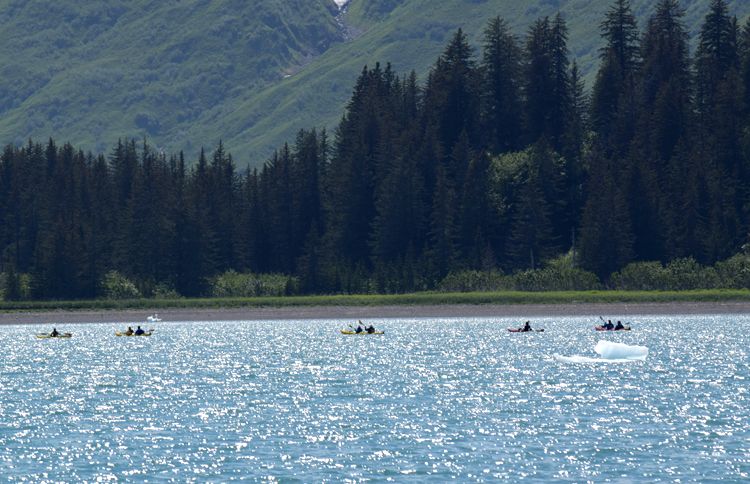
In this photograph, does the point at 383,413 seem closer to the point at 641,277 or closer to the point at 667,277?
the point at 667,277

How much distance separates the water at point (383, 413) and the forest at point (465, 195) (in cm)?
5146

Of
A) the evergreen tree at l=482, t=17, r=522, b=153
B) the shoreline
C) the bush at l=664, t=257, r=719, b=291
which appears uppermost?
the evergreen tree at l=482, t=17, r=522, b=153

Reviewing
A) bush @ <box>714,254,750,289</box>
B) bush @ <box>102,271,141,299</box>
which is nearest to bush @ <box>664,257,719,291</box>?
bush @ <box>714,254,750,289</box>

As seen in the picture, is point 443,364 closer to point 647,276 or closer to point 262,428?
point 262,428

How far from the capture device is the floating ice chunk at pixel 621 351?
75062 mm

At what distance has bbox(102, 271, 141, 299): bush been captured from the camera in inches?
6009

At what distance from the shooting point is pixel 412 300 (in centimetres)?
13588

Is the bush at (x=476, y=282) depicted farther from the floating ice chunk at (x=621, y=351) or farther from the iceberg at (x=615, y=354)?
the floating ice chunk at (x=621, y=351)

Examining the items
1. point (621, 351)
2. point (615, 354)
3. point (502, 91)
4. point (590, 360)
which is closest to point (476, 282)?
point (502, 91)

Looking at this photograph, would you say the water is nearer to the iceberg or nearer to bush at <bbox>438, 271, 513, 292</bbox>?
the iceberg

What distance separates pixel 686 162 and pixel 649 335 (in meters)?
56.2

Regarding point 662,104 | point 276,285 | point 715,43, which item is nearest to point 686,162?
point 662,104

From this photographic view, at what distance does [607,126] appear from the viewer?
168 metres

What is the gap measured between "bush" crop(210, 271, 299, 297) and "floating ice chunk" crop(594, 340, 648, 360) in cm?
7673
